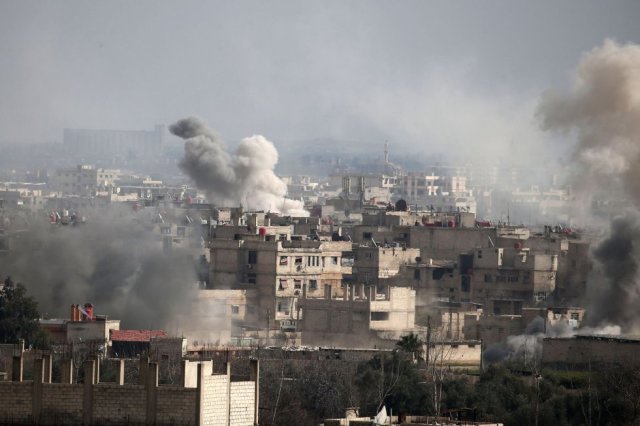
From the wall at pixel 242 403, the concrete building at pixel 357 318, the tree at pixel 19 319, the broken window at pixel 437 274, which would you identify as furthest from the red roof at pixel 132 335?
the wall at pixel 242 403

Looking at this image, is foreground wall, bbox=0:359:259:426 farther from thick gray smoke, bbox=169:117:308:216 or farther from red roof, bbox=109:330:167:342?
thick gray smoke, bbox=169:117:308:216

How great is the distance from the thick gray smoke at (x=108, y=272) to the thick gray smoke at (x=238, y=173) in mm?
26613

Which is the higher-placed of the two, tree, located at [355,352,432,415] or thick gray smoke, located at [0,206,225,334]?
thick gray smoke, located at [0,206,225,334]

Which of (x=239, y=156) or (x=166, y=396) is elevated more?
(x=239, y=156)

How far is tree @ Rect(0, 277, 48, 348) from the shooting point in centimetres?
6353

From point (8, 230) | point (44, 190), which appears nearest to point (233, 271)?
point (8, 230)

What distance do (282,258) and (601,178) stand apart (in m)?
11.4

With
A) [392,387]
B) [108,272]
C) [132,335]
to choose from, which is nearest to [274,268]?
[108,272]

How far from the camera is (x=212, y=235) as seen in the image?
301 feet

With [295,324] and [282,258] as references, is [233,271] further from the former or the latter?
[295,324]

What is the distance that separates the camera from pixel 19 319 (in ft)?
219

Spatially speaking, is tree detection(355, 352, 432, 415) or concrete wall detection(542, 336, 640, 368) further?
concrete wall detection(542, 336, 640, 368)

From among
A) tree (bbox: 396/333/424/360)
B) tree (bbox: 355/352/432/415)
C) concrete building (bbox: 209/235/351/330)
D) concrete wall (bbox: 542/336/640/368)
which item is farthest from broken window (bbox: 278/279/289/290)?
tree (bbox: 355/352/432/415)

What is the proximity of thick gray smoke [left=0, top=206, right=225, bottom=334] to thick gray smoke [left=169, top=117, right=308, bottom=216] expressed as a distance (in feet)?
87.3
